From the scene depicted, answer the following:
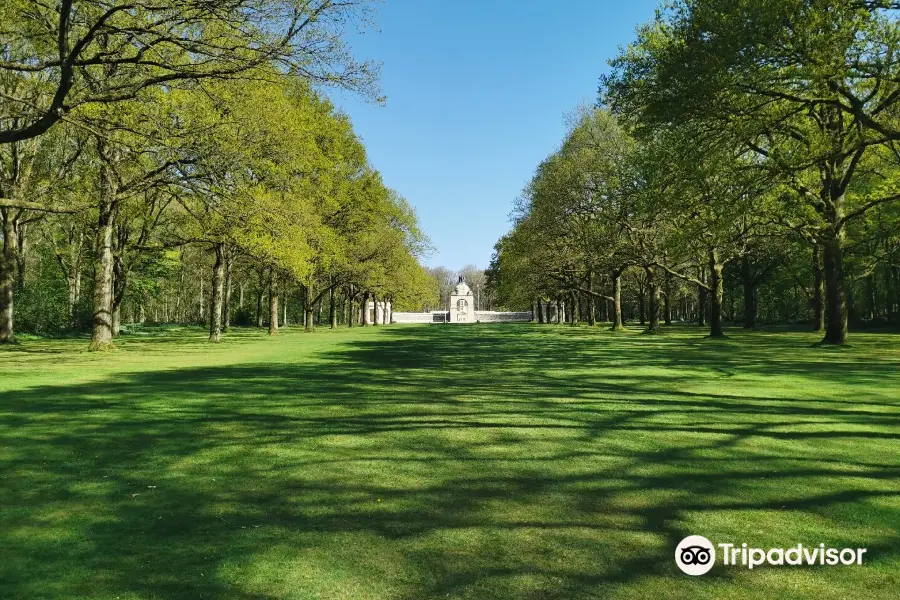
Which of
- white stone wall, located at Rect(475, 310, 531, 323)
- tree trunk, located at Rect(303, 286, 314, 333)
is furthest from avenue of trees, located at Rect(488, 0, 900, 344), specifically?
white stone wall, located at Rect(475, 310, 531, 323)

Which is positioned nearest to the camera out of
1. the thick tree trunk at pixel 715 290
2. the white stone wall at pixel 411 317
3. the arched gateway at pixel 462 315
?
the thick tree trunk at pixel 715 290

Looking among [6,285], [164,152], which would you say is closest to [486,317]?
[6,285]

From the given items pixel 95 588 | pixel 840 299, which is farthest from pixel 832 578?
pixel 840 299

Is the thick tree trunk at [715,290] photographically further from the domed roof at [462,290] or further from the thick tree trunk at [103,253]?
the domed roof at [462,290]

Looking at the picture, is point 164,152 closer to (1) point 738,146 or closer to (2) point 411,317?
(1) point 738,146

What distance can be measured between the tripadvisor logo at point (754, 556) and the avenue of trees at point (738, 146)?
16230 mm

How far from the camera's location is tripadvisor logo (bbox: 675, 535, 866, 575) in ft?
13.5

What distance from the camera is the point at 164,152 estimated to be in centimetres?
2000

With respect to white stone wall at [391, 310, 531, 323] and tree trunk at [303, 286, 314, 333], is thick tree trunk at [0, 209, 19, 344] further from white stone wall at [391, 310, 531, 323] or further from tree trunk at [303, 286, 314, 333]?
white stone wall at [391, 310, 531, 323]

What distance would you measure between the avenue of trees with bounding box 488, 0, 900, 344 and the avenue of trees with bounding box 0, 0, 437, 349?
11.7 m

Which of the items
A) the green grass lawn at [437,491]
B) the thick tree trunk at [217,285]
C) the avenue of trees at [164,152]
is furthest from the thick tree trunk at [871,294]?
the thick tree trunk at [217,285]

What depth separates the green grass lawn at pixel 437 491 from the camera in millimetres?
3844

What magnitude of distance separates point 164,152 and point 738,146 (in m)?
22.4

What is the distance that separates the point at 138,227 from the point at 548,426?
38.9m
